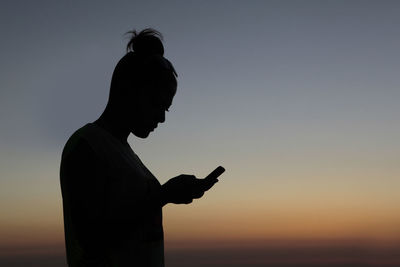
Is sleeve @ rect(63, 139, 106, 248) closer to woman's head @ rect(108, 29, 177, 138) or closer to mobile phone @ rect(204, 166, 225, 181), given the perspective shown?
woman's head @ rect(108, 29, 177, 138)

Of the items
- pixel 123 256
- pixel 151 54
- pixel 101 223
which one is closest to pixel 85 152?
pixel 101 223

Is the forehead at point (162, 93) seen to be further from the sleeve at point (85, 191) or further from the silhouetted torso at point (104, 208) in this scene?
the sleeve at point (85, 191)

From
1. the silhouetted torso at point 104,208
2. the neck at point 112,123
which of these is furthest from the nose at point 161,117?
the silhouetted torso at point 104,208

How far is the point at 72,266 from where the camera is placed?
2654 millimetres

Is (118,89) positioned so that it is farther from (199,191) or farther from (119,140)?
(199,191)

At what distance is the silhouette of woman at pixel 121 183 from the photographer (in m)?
2.62

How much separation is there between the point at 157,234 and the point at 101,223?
0.38 meters

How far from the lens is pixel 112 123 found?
311 cm

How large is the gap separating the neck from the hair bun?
43cm

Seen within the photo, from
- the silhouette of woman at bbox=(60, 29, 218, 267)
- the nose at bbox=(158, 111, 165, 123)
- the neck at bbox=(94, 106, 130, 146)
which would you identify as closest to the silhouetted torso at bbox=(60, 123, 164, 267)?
the silhouette of woman at bbox=(60, 29, 218, 267)

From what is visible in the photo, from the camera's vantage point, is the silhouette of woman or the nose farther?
the nose

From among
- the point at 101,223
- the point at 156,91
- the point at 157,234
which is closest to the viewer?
the point at 101,223

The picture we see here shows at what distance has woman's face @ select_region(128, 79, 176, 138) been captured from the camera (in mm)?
3031

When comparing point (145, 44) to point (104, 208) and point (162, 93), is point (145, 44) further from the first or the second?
point (104, 208)
